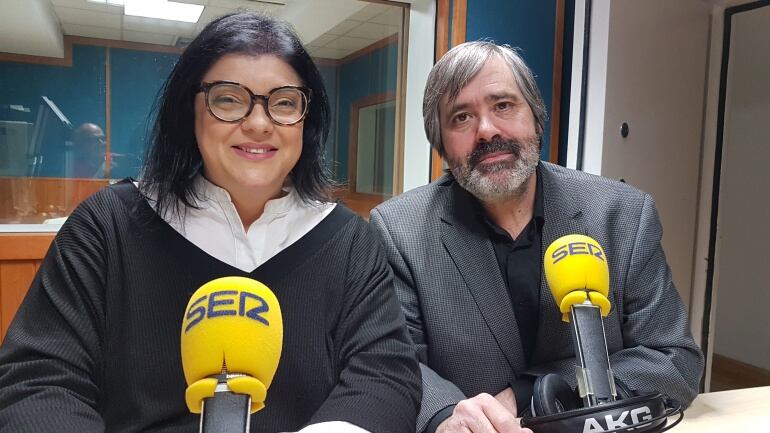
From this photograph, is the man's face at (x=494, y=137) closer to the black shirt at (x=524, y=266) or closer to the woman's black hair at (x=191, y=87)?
the black shirt at (x=524, y=266)

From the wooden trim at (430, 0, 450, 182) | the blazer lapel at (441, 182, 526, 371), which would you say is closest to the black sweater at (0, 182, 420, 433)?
the blazer lapel at (441, 182, 526, 371)

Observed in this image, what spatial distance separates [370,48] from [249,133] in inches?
81.1

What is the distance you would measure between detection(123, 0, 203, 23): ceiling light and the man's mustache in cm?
164

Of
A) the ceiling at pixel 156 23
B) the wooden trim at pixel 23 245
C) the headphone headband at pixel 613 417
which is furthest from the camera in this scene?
the ceiling at pixel 156 23

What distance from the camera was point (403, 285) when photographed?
4.68 ft

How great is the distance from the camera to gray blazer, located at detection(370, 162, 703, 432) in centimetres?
133

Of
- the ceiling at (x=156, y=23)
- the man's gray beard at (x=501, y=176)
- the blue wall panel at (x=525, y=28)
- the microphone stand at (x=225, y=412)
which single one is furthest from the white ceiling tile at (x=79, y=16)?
the microphone stand at (x=225, y=412)

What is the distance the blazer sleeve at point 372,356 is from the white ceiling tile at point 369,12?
187 centimetres

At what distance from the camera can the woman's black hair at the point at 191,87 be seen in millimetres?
1094

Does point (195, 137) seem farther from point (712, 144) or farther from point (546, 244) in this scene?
point (712, 144)

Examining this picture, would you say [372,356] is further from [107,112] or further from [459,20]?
[107,112]

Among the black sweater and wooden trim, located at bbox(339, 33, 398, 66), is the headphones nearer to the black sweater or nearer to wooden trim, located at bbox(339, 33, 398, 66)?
the black sweater

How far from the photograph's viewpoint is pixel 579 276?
0.93 meters

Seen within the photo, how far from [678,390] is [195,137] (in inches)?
43.3
